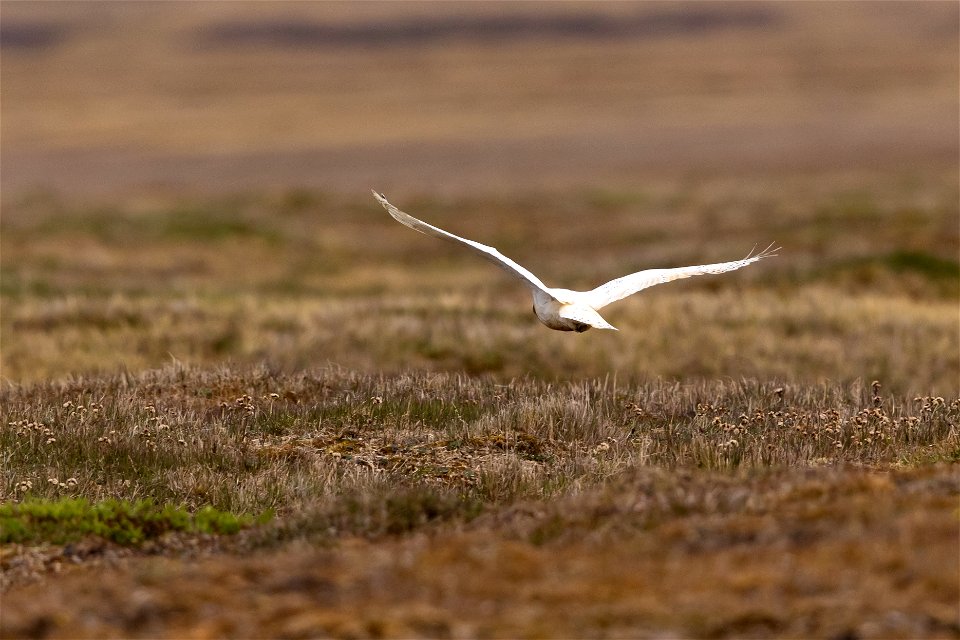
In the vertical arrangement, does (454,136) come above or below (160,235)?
above

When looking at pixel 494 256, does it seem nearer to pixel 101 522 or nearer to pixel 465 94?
pixel 101 522

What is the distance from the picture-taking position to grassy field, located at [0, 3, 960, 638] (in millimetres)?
5141

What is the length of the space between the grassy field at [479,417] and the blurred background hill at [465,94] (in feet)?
55.6

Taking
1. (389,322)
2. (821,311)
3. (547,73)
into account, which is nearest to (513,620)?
(389,322)

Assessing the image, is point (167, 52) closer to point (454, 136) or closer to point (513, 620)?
point (454, 136)

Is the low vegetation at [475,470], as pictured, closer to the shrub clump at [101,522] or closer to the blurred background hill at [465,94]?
the shrub clump at [101,522]

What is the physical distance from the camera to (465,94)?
124500 mm

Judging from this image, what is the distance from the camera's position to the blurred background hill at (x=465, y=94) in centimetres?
7231

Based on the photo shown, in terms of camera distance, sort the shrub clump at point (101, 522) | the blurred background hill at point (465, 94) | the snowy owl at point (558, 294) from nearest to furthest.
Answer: the shrub clump at point (101, 522) < the snowy owl at point (558, 294) < the blurred background hill at point (465, 94)

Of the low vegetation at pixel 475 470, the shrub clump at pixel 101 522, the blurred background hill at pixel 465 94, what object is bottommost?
the shrub clump at pixel 101 522

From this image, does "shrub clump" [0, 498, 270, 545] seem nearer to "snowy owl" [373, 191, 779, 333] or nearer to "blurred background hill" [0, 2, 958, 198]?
"snowy owl" [373, 191, 779, 333]

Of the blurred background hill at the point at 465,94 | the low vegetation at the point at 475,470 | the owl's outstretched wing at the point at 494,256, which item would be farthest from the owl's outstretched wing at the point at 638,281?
the blurred background hill at the point at 465,94

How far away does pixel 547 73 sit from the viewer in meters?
141

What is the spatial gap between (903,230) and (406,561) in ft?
84.2
